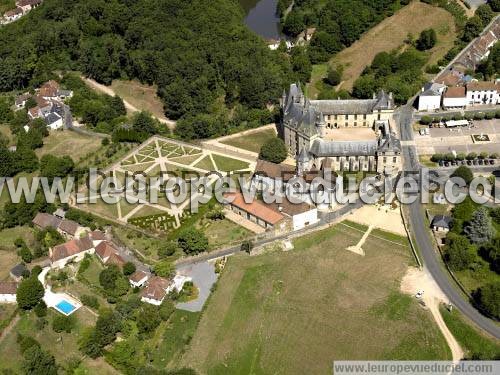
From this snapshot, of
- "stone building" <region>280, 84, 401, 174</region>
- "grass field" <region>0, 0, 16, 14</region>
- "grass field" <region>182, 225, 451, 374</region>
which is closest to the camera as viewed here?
"grass field" <region>182, 225, 451, 374</region>

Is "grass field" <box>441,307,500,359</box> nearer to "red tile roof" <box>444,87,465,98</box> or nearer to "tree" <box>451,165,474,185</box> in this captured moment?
"tree" <box>451,165,474,185</box>

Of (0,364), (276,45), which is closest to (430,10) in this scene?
(276,45)

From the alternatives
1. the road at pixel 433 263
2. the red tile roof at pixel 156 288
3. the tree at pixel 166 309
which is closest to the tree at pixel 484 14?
the road at pixel 433 263

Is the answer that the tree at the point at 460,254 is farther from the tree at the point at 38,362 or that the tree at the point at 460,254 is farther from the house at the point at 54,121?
the house at the point at 54,121

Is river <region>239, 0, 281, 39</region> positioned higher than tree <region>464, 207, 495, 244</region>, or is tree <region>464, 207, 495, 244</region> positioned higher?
river <region>239, 0, 281, 39</region>

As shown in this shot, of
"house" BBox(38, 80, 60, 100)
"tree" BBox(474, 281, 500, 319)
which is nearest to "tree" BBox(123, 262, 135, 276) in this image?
"tree" BBox(474, 281, 500, 319)

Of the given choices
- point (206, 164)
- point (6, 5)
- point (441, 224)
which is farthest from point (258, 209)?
point (6, 5)
